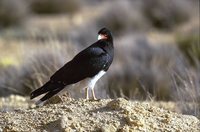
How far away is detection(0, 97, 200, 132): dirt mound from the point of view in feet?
21.0

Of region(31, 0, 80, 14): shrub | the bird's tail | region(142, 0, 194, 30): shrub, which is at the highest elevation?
the bird's tail

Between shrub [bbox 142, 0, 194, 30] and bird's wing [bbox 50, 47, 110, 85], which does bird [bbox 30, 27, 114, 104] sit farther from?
shrub [bbox 142, 0, 194, 30]

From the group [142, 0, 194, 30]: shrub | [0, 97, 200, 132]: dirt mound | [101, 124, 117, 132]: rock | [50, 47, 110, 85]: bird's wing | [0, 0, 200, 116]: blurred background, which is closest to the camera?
[101, 124, 117, 132]: rock

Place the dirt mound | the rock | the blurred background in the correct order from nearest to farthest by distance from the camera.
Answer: the rock, the dirt mound, the blurred background

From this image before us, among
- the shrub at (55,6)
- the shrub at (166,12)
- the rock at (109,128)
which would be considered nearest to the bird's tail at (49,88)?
the rock at (109,128)

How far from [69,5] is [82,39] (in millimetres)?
9295

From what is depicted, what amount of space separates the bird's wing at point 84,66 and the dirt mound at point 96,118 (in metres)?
0.47

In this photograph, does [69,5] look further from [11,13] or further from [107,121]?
[107,121]

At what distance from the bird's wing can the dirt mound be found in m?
0.47

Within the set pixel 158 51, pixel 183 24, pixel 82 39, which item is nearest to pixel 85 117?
pixel 158 51

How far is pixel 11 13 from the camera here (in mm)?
27125

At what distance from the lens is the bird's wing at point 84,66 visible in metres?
7.43

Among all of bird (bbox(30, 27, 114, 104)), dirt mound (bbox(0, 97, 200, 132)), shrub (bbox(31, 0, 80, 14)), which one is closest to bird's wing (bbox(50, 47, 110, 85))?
bird (bbox(30, 27, 114, 104))

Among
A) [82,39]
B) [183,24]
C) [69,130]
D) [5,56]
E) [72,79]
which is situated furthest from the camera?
[183,24]
